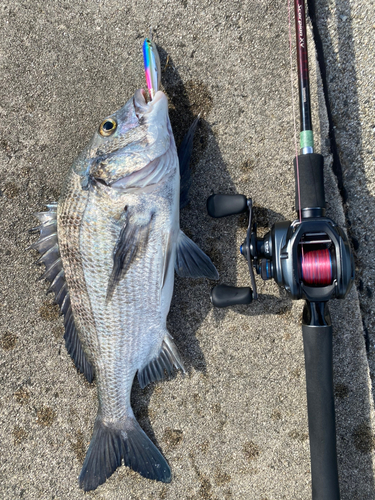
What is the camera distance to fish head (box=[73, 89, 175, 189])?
174 centimetres

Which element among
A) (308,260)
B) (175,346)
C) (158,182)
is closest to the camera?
(308,260)

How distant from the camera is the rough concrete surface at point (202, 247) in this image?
2096 millimetres

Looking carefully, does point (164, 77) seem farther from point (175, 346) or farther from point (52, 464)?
point (52, 464)

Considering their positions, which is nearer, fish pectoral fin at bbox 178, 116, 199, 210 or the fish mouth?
the fish mouth

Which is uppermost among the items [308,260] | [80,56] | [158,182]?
[80,56]

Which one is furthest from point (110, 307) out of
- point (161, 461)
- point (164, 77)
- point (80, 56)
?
point (80, 56)

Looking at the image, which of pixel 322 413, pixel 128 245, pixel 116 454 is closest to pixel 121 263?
pixel 128 245

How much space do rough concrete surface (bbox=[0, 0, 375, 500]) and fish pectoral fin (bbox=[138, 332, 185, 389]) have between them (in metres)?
0.14

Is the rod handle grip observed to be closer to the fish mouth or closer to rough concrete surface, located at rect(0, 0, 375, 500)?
rough concrete surface, located at rect(0, 0, 375, 500)

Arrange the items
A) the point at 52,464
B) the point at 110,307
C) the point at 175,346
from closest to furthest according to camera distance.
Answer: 1. the point at 110,307
2. the point at 175,346
3. the point at 52,464

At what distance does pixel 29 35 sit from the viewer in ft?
7.17

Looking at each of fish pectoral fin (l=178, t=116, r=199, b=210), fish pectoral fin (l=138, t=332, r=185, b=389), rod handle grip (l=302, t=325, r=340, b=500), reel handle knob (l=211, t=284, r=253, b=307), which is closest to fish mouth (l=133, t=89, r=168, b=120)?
fish pectoral fin (l=178, t=116, r=199, b=210)

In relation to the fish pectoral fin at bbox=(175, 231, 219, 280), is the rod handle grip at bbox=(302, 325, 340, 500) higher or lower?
lower

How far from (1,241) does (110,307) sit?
98 cm
